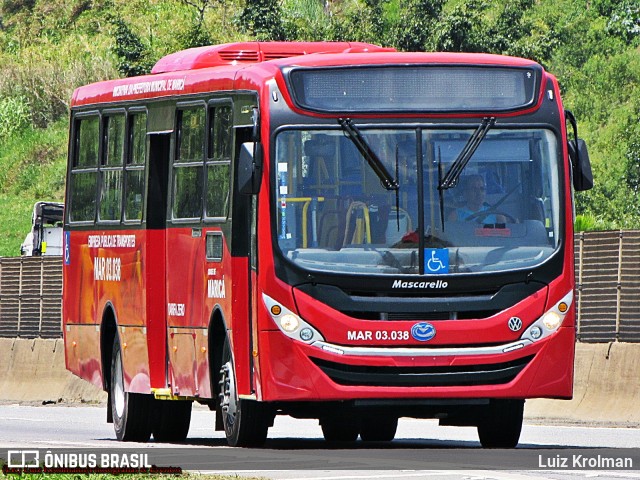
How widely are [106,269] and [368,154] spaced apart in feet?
17.0

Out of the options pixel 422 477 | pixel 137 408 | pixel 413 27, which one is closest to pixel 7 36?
pixel 413 27

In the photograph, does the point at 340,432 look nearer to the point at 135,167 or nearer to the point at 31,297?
the point at 135,167

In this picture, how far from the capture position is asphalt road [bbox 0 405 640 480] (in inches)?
492

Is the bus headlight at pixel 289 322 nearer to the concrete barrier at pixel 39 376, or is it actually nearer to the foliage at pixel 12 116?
the concrete barrier at pixel 39 376

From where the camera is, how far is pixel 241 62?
57.3 feet

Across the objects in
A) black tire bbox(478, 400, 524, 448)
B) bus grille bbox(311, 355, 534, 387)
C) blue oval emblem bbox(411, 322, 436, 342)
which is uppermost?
blue oval emblem bbox(411, 322, 436, 342)

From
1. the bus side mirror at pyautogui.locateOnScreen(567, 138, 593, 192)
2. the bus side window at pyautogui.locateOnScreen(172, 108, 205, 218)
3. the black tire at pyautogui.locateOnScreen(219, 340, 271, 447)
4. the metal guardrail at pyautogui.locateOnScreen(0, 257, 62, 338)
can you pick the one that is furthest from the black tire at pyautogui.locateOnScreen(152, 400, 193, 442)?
the metal guardrail at pyautogui.locateOnScreen(0, 257, 62, 338)

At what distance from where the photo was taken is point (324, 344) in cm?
1441

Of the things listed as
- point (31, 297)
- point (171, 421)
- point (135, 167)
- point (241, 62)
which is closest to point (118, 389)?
point (171, 421)

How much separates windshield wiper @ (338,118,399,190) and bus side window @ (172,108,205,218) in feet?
6.84

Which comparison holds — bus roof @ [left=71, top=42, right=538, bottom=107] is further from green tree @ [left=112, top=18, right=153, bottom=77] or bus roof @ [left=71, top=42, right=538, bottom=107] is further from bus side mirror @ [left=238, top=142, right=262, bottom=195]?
green tree @ [left=112, top=18, right=153, bottom=77]

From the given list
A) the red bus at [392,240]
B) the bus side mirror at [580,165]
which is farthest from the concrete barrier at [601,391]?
the bus side mirror at [580,165]

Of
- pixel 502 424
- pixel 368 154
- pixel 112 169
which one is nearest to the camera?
pixel 368 154

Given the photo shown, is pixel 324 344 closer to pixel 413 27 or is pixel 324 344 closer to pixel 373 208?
pixel 373 208
